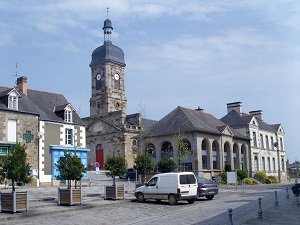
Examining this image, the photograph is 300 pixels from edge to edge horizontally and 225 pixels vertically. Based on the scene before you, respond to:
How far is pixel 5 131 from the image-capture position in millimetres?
29375

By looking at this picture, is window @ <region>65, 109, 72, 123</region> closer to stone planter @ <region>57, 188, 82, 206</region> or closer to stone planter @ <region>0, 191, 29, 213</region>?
stone planter @ <region>57, 188, 82, 206</region>

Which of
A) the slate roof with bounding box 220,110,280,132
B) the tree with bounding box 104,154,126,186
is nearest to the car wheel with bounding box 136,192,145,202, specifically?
the tree with bounding box 104,154,126,186

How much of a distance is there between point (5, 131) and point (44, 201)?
1106 cm

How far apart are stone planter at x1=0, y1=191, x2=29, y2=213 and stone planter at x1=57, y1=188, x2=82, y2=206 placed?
2.73m

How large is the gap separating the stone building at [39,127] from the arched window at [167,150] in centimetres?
1140

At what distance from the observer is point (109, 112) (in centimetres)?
6556

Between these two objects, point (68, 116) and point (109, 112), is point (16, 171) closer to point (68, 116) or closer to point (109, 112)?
point (68, 116)

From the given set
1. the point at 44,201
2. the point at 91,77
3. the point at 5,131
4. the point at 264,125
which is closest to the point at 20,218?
the point at 44,201

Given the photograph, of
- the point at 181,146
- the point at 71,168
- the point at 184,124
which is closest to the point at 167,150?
the point at 184,124

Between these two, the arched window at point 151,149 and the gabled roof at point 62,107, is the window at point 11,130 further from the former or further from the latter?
the arched window at point 151,149

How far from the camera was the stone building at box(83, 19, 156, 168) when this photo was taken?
60.9 m

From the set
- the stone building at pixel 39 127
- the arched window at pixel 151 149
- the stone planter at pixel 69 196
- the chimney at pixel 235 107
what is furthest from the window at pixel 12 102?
the chimney at pixel 235 107

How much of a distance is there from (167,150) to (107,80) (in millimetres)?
30444

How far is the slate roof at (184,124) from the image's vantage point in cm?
4259
